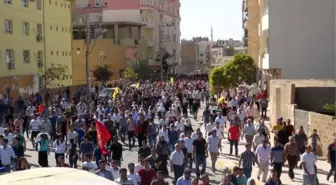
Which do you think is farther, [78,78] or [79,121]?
[78,78]

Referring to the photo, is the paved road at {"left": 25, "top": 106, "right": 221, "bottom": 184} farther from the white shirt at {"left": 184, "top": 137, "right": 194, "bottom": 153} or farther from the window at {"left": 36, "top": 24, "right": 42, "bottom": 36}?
the window at {"left": 36, "top": 24, "right": 42, "bottom": 36}

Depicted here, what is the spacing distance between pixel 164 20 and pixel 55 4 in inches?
1970

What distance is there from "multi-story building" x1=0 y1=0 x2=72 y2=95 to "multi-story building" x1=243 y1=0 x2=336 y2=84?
55.1 feet

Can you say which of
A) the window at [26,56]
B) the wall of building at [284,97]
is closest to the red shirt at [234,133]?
the wall of building at [284,97]

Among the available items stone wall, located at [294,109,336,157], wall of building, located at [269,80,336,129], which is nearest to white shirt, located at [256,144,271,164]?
stone wall, located at [294,109,336,157]

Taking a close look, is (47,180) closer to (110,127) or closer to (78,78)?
(110,127)

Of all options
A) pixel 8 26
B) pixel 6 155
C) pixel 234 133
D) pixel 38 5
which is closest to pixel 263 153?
pixel 234 133

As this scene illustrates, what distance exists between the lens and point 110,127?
23.3m

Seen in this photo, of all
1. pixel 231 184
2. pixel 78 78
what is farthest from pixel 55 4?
pixel 231 184

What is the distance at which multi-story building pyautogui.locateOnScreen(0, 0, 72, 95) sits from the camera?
42500mm

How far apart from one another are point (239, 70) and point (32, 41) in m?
15.6

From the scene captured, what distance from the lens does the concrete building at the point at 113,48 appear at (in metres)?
74.4

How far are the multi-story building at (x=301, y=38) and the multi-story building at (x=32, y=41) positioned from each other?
16.8m

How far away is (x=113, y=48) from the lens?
76.9 meters
